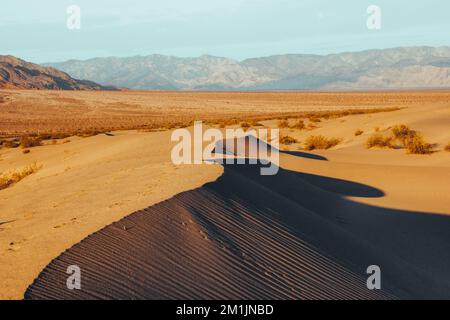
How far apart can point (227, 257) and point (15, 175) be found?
42.6ft

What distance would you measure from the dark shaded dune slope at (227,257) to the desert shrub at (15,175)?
9.09m

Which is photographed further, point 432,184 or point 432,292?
point 432,184

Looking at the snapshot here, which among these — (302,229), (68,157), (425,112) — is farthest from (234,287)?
(425,112)

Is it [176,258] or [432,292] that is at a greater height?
[176,258]

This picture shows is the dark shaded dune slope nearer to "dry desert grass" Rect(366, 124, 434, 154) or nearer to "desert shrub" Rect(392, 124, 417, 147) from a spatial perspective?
"dry desert grass" Rect(366, 124, 434, 154)

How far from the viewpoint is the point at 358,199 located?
14109 mm

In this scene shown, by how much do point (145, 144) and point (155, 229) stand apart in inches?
521

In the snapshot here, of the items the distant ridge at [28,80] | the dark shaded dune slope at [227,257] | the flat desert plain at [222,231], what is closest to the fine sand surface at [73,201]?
the flat desert plain at [222,231]

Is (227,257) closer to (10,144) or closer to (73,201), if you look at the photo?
(73,201)

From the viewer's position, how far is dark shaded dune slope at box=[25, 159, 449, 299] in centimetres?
587

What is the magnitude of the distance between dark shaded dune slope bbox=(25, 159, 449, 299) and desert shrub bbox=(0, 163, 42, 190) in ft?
29.8

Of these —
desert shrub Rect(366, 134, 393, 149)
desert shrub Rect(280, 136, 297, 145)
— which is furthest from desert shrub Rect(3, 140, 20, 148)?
desert shrub Rect(366, 134, 393, 149)

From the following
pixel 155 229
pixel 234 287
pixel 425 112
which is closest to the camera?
pixel 234 287
